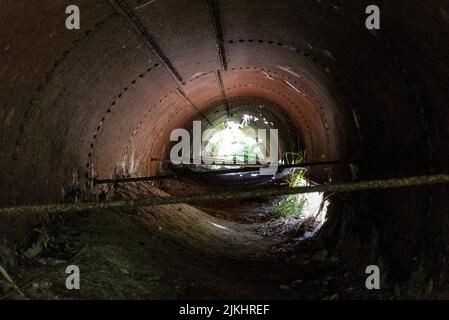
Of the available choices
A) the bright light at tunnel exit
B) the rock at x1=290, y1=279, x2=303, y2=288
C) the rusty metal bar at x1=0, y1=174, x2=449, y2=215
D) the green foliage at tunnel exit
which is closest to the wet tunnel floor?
the rock at x1=290, y1=279, x2=303, y2=288

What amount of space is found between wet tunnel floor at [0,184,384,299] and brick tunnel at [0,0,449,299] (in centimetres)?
2

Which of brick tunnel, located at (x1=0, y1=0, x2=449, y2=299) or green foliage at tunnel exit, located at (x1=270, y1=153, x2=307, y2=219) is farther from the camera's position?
green foliage at tunnel exit, located at (x1=270, y1=153, x2=307, y2=219)

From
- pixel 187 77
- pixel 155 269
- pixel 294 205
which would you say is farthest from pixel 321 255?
pixel 294 205

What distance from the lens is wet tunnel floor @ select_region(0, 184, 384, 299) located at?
330 centimetres

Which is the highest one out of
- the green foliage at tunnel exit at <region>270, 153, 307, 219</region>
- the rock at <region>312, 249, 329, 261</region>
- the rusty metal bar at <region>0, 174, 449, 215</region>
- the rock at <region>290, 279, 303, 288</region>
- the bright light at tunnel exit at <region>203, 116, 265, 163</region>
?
the bright light at tunnel exit at <region>203, 116, 265, 163</region>

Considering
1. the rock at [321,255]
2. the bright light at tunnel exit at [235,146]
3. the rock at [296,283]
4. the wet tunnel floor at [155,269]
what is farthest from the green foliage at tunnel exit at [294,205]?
the bright light at tunnel exit at [235,146]

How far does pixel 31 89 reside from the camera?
3455 mm

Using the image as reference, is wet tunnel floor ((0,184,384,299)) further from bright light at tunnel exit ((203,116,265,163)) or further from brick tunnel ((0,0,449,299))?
bright light at tunnel exit ((203,116,265,163))

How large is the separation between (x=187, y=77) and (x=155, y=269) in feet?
12.6

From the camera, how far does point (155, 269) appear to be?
151 inches

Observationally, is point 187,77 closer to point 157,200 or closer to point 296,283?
point 296,283

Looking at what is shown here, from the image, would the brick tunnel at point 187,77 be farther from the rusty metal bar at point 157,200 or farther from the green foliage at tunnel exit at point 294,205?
the green foliage at tunnel exit at point 294,205

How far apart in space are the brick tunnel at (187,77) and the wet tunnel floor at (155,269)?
0.8 inches
